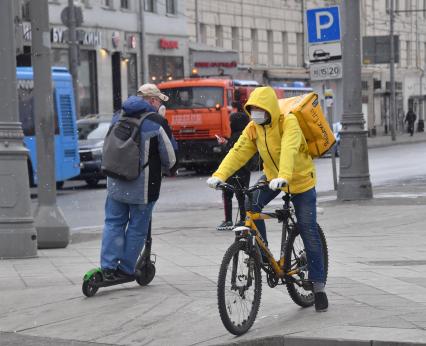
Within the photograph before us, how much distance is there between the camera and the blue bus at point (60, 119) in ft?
84.5

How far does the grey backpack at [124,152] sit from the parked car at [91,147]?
17736 mm

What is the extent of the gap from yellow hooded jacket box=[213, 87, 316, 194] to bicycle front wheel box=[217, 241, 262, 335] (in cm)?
65

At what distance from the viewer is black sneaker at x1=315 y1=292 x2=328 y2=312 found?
28.6 feet

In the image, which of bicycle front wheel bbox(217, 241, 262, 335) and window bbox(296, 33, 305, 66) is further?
window bbox(296, 33, 305, 66)

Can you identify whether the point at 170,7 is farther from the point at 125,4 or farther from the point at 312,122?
the point at 312,122

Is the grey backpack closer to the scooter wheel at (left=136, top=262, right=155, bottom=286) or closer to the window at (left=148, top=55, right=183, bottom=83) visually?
the scooter wheel at (left=136, top=262, right=155, bottom=286)

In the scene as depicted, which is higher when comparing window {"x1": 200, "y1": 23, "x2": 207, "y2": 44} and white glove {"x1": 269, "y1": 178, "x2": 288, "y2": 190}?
window {"x1": 200, "y1": 23, "x2": 207, "y2": 44}

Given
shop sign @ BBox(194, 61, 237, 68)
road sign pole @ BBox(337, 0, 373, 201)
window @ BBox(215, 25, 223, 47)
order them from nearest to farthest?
road sign pole @ BBox(337, 0, 373, 201)
shop sign @ BBox(194, 61, 237, 68)
window @ BBox(215, 25, 223, 47)

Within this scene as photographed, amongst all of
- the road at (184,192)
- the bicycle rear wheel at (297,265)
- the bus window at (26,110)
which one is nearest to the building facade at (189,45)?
the road at (184,192)

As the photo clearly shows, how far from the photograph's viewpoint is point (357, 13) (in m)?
19.9

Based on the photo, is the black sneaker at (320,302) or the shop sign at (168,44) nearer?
the black sneaker at (320,302)

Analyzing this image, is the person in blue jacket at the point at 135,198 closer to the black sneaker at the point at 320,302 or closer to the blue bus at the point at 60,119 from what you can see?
the black sneaker at the point at 320,302

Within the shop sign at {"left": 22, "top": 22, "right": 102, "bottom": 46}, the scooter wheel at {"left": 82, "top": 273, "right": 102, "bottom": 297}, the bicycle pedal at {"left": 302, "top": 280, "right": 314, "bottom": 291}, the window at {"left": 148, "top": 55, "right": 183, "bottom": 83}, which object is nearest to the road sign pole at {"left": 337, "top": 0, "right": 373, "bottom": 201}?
the scooter wheel at {"left": 82, "top": 273, "right": 102, "bottom": 297}

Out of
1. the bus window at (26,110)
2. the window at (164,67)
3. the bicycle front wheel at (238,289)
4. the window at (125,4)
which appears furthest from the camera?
the window at (164,67)
